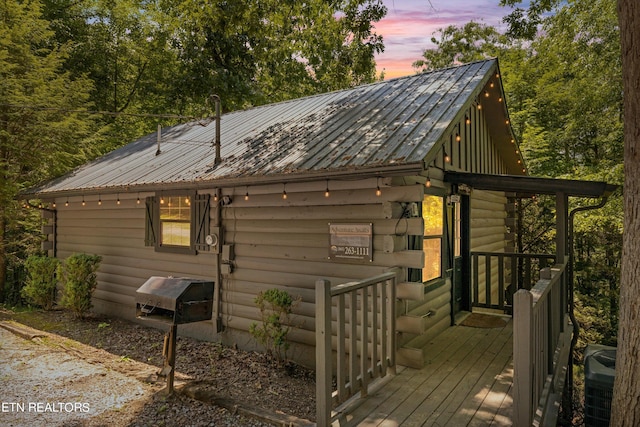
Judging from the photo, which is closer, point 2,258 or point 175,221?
point 175,221

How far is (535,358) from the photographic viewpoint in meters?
3.31

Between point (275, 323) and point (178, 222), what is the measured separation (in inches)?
118

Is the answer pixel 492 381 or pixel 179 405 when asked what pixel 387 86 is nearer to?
pixel 492 381

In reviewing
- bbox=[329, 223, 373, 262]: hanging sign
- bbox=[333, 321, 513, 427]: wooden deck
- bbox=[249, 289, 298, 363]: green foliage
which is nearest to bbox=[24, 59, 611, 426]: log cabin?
bbox=[329, 223, 373, 262]: hanging sign

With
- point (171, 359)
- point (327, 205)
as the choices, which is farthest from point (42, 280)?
point (327, 205)

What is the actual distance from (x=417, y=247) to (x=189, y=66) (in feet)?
55.0

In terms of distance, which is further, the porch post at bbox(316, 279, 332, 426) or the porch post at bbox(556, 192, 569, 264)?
the porch post at bbox(556, 192, 569, 264)

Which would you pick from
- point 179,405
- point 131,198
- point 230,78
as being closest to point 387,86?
point 131,198

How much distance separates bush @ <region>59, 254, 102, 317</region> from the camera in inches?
333

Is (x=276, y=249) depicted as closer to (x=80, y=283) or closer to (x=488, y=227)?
(x=80, y=283)

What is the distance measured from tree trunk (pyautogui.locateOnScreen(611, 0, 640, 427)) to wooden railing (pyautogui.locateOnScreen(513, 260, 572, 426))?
1.84ft

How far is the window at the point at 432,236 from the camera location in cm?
610

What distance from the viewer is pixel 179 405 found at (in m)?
4.62

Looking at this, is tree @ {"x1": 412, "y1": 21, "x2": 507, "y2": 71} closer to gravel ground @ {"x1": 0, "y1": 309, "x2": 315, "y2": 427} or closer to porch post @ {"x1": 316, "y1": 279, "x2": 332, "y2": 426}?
gravel ground @ {"x1": 0, "y1": 309, "x2": 315, "y2": 427}
